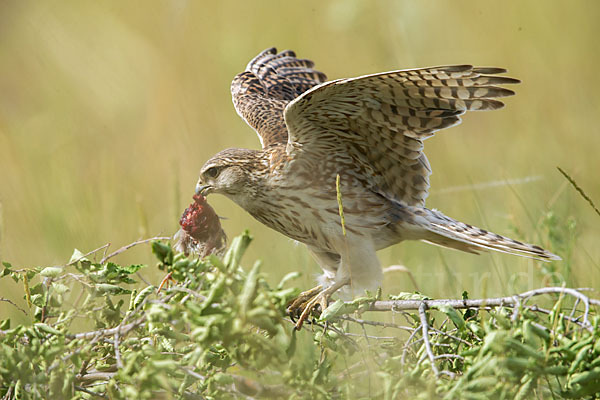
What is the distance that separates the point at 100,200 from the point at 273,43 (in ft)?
14.5

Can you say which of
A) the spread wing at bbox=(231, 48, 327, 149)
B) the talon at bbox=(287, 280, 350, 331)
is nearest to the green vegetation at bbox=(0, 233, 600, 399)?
the talon at bbox=(287, 280, 350, 331)

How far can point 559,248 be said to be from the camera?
15.0 feet

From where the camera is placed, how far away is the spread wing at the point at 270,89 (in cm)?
521

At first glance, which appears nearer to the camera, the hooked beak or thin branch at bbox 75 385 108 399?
thin branch at bbox 75 385 108 399

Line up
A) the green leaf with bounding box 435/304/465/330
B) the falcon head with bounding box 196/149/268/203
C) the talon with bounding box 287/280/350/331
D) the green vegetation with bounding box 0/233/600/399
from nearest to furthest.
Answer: the green vegetation with bounding box 0/233/600/399, the green leaf with bounding box 435/304/465/330, the talon with bounding box 287/280/350/331, the falcon head with bounding box 196/149/268/203

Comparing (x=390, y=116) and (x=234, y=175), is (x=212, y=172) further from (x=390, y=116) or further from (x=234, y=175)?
(x=390, y=116)

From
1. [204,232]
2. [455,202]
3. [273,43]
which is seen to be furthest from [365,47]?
[204,232]

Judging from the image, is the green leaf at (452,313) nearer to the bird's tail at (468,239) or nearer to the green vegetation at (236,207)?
the green vegetation at (236,207)

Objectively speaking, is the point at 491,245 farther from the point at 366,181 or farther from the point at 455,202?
the point at 455,202

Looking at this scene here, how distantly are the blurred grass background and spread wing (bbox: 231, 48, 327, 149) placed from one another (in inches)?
46.5

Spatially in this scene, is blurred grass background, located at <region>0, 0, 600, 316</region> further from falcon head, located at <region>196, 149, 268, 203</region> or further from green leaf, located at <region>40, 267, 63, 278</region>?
green leaf, located at <region>40, 267, 63, 278</region>

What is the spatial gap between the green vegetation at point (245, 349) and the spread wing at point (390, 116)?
1.28m

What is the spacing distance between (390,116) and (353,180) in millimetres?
633

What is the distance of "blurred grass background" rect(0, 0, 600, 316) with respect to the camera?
6.80 meters
